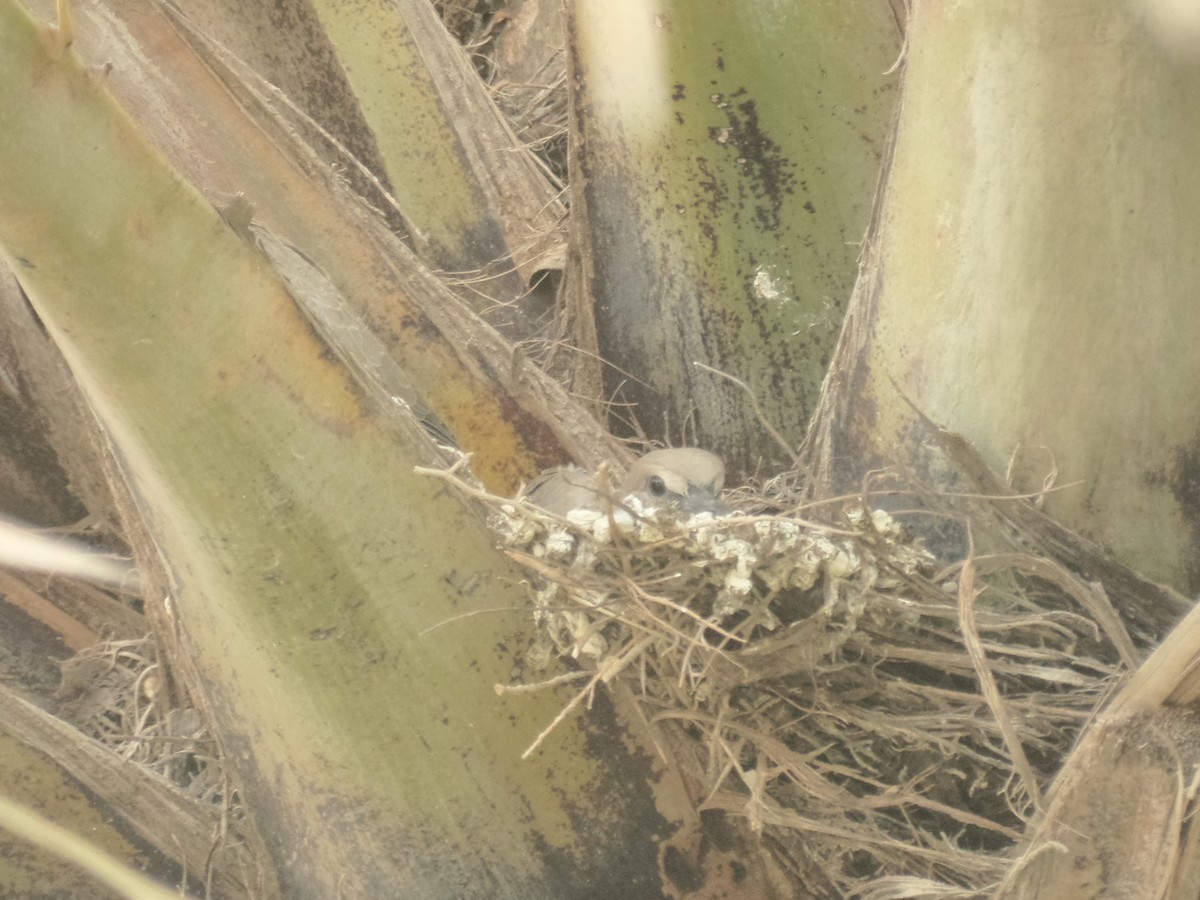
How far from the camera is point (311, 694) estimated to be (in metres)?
1.28

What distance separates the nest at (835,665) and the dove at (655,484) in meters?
0.13

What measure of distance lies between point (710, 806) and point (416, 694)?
30 centimetres

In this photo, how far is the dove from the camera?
4.61 ft

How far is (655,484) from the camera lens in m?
1.52

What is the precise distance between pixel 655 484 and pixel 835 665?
375 mm

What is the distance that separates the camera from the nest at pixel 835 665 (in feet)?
3.92

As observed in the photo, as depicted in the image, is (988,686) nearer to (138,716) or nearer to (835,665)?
(835,665)

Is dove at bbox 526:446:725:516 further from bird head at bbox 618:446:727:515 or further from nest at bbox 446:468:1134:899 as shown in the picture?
nest at bbox 446:468:1134:899

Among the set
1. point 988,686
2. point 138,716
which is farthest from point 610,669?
point 138,716

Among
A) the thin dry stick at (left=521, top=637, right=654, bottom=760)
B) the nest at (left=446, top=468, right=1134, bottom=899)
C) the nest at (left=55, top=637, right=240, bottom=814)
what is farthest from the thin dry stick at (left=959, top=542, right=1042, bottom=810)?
the nest at (left=55, top=637, right=240, bottom=814)

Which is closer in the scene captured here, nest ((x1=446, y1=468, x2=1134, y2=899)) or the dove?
nest ((x1=446, y1=468, x2=1134, y2=899))

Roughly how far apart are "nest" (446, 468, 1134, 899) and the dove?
0.13m

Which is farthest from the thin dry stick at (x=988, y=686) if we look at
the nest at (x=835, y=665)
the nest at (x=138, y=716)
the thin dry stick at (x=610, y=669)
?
the nest at (x=138, y=716)

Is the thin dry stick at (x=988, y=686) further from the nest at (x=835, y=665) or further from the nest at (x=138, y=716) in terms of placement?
the nest at (x=138, y=716)
